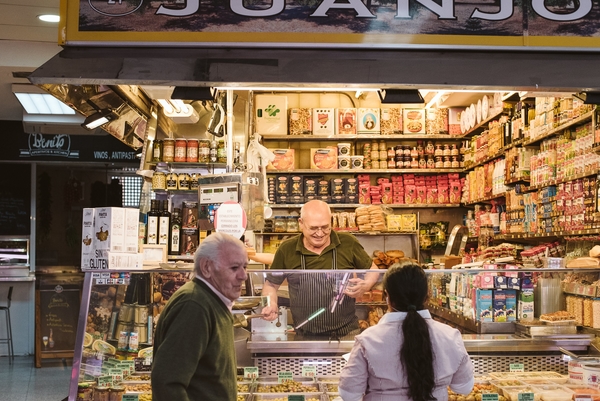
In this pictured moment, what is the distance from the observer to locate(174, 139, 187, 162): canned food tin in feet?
24.0

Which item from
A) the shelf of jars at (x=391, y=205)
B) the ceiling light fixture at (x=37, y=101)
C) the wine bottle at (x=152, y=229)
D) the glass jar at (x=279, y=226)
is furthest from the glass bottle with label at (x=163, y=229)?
the ceiling light fixture at (x=37, y=101)

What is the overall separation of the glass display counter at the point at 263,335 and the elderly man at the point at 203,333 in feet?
3.74

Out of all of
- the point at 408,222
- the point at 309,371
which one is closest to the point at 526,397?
the point at 309,371

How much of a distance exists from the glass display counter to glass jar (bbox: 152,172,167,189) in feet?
10.0

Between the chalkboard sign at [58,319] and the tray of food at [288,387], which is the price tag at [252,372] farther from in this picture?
the chalkboard sign at [58,319]

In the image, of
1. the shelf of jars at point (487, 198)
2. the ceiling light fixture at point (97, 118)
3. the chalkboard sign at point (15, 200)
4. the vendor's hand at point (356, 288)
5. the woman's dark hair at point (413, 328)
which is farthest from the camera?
the chalkboard sign at point (15, 200)

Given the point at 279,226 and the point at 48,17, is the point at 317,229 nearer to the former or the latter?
the point at 48,17

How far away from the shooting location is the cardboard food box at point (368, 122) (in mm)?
9648

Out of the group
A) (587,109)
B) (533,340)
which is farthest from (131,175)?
(533,340)

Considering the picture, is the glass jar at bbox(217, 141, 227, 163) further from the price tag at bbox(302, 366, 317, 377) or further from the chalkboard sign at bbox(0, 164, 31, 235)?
the chalkboard sign at bbox(0, 164, 31, 235)

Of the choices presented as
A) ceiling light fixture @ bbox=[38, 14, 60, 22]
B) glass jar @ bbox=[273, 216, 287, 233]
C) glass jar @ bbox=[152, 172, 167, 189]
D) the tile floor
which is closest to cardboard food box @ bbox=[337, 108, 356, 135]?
glass jar @ bbox=[273, 216, 287, 233]

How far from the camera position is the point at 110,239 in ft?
15.0

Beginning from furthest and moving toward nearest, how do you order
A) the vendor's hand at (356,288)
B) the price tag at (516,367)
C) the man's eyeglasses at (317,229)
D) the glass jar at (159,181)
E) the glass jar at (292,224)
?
the glass jar at (292,224) → the glass jar at (159,181) → the man's eyeglasses at (317,229) → the price tag at (516,367) → the vendor's hand at (356,288)

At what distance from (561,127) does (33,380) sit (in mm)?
7445
